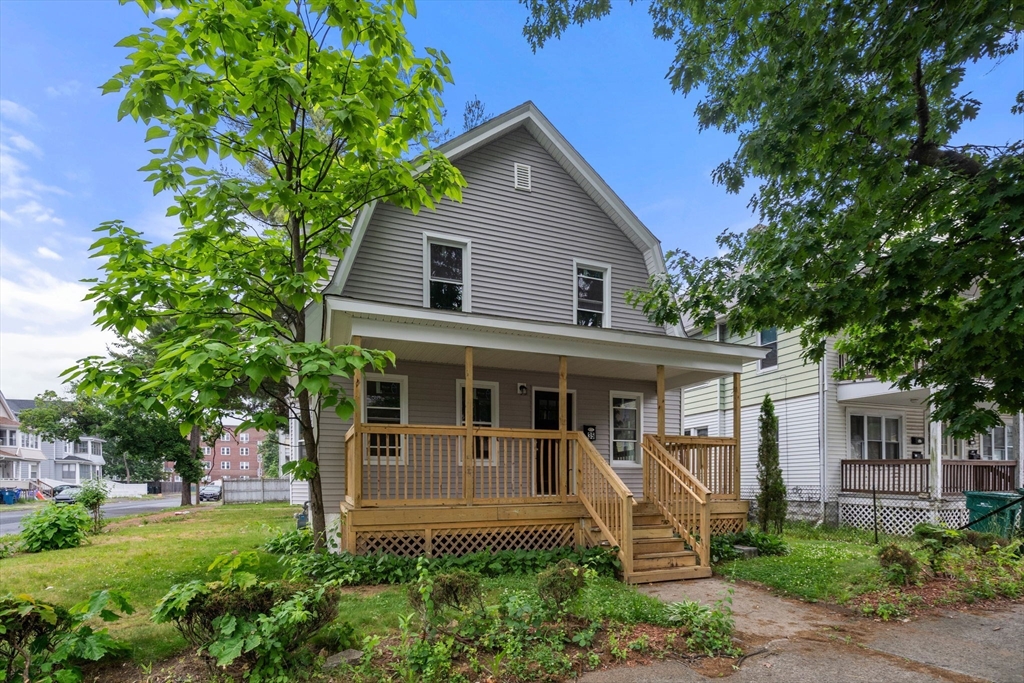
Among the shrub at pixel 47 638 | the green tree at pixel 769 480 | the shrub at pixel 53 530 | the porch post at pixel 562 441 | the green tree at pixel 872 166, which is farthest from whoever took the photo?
the green tree at pixel 769 480

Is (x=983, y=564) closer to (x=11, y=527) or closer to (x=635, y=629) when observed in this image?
(x=635, y=629)

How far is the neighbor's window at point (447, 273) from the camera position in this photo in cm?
1134

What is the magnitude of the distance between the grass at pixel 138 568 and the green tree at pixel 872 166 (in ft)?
23.0

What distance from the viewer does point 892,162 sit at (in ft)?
18.0

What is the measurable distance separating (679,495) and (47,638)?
792cm

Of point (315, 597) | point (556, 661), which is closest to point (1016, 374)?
point (556, 661)

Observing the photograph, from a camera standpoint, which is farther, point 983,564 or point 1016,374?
point 983,564

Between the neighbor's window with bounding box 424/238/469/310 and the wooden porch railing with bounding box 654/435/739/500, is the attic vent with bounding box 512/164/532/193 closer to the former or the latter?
the neighbor's window with bounding box 424/238/469/310

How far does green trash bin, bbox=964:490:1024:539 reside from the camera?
1063cm

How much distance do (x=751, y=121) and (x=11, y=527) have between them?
76.2 feet

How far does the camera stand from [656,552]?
8812mm

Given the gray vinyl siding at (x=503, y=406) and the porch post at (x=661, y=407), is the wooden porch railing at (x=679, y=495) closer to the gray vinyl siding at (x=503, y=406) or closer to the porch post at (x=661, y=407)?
the porch post at (x=661, y=407)

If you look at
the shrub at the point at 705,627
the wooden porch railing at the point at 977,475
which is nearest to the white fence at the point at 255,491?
the wooden porch railing at the point at 977,475

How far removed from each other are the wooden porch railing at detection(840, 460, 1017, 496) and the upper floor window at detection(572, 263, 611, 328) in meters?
8.46
